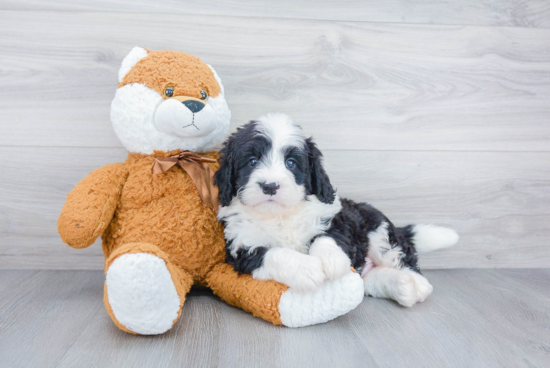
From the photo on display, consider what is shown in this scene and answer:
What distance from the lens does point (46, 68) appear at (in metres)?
1.69

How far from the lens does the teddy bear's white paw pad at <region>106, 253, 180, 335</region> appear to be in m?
1.06

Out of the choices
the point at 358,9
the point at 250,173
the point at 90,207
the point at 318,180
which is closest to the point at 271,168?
the point at 250,173

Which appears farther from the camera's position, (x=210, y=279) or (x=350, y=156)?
(x=350, y=156)

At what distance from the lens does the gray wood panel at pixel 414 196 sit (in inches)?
68.0

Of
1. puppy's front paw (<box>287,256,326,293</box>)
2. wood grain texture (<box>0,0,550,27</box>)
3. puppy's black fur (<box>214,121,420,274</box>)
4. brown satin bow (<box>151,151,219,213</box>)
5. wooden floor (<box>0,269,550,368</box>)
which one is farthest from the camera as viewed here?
wood grain texture (<box>0,0,550,27</box>)

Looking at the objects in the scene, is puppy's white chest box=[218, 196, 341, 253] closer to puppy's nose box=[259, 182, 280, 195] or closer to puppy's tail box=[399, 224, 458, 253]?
puppy's nose box=[259, 182, 280, 195]

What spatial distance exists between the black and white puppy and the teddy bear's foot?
0.14 feet

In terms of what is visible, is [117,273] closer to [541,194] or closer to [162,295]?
[162,295]

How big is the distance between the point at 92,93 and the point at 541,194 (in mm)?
2085

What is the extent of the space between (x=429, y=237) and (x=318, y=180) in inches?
26.3

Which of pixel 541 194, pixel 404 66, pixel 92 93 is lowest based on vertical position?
pixel 541 194

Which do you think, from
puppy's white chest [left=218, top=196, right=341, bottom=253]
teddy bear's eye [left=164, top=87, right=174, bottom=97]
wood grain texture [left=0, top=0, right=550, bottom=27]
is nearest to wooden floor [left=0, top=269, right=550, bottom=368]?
puppy's white chest [left=218, top=196, right=341, bottom=253]

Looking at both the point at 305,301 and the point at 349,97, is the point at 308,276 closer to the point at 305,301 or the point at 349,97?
the point at 305,301

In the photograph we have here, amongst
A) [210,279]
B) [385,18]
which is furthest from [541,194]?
[210,279]
